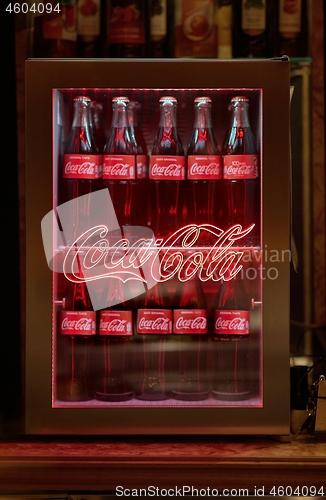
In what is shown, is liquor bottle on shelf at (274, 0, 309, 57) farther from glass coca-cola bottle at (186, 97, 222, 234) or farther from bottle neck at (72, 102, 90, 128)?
bottle neck at (72, 102, 90, 128)

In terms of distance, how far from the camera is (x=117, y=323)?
1589 millimetres

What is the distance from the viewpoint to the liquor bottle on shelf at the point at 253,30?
191cm

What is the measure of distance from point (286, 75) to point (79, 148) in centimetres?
57

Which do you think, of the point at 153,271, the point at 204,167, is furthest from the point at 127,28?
the point at 153,271

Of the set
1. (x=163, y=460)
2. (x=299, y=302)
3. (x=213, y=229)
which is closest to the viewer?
(x=163, y=460)

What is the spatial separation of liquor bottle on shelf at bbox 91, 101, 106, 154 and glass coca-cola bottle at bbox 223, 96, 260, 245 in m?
0.35

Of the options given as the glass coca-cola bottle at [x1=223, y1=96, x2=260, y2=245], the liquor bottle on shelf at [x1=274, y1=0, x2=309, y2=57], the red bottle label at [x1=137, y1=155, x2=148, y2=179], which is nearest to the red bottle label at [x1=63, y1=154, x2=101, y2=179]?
the red bottle label at [x1=137, y1=155, x2=148, y2=179]

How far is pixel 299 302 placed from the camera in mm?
2008

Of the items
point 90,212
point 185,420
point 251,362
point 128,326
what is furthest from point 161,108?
point 185,420

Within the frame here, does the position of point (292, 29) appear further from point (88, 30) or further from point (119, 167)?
point (119, 167)

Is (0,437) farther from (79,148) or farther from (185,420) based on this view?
(79,148)

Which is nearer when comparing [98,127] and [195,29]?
[98,127]

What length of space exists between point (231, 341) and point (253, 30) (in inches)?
38.3

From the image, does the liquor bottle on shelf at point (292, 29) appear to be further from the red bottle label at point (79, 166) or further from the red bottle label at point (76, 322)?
the red bottle label at point (76, 322)
